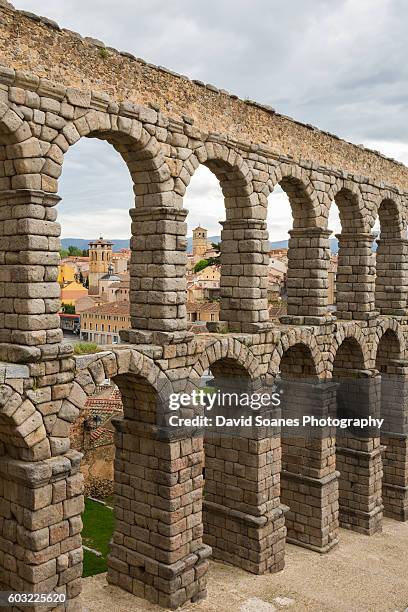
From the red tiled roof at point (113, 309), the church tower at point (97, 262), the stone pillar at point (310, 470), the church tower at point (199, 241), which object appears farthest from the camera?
the church tower at point (199, 241)

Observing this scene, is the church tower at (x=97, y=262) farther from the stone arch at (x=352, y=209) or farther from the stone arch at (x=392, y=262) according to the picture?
the stone arch at (x=352, y=209)

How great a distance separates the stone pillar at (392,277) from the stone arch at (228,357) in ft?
29.8

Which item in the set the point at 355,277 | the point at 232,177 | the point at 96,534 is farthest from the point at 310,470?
the point at 232,177

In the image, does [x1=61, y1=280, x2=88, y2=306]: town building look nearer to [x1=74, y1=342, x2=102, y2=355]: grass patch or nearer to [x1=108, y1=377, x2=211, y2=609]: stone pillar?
[x1=108, y1=377, x2=211, y2=609]: stone pillar

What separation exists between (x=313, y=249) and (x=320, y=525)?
26.6ft

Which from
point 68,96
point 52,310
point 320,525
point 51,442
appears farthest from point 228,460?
point 68,96

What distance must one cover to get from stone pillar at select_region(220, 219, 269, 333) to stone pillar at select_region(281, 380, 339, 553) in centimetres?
352

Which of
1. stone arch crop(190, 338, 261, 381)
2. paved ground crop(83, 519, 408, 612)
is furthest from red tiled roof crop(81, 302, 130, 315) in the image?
stone arch crop(190, 338, 261, 381)

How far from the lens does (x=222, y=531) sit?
54.1 feet

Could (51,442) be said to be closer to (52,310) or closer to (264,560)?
(52,310)

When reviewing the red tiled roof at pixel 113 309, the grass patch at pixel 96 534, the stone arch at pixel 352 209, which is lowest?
the grass patch at pixel 96 534

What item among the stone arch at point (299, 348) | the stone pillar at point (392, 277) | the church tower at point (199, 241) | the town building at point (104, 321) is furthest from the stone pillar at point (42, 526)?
the church tower at point (199, 241)

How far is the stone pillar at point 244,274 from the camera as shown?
51.5ft

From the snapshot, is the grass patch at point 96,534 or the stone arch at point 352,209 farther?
the stone arch at point 352,209
